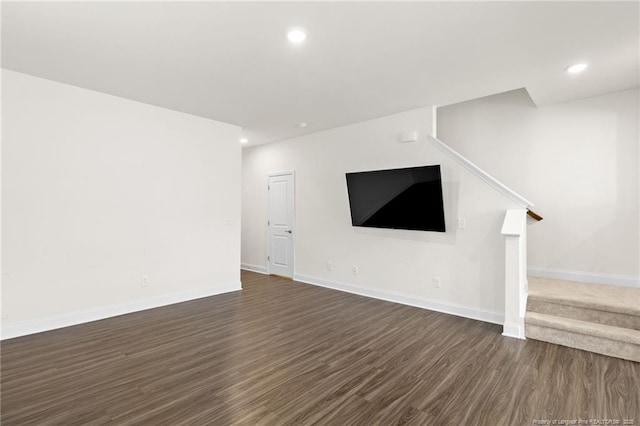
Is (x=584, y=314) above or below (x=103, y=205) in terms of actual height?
below

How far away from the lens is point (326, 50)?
279 centimetres

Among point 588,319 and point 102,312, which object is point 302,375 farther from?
point 588,319

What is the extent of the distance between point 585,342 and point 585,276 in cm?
157

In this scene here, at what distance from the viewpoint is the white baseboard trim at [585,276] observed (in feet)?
12.6

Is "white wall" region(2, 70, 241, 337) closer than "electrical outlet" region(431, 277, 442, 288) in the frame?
Yes

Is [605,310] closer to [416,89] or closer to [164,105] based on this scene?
[416,89]

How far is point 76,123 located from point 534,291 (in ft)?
18.8

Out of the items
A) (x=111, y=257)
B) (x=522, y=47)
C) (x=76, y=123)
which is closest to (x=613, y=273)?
(x=522, y=47)

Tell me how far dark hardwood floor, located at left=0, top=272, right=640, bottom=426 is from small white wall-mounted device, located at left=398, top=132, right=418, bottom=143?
2437 millimetres

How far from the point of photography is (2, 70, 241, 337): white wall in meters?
3.29

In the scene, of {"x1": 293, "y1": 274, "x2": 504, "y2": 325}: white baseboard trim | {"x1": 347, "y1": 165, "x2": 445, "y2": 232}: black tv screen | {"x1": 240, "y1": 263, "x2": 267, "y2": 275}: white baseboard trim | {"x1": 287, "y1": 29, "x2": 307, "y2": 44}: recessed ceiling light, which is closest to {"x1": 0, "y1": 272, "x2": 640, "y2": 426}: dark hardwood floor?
{"x1": 293, "y1": 274, "x2": 504, "y2": 325}: white baseboard trim

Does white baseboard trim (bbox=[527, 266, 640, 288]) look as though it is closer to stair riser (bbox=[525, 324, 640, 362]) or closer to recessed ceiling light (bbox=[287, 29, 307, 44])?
stair riser (bbox=[525, 324, 640, 362])

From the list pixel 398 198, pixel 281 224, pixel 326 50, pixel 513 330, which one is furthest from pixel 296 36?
pixel 281 224

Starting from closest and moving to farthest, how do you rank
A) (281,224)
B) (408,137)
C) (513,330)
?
(513,330) < (408,137) < (281,224)
